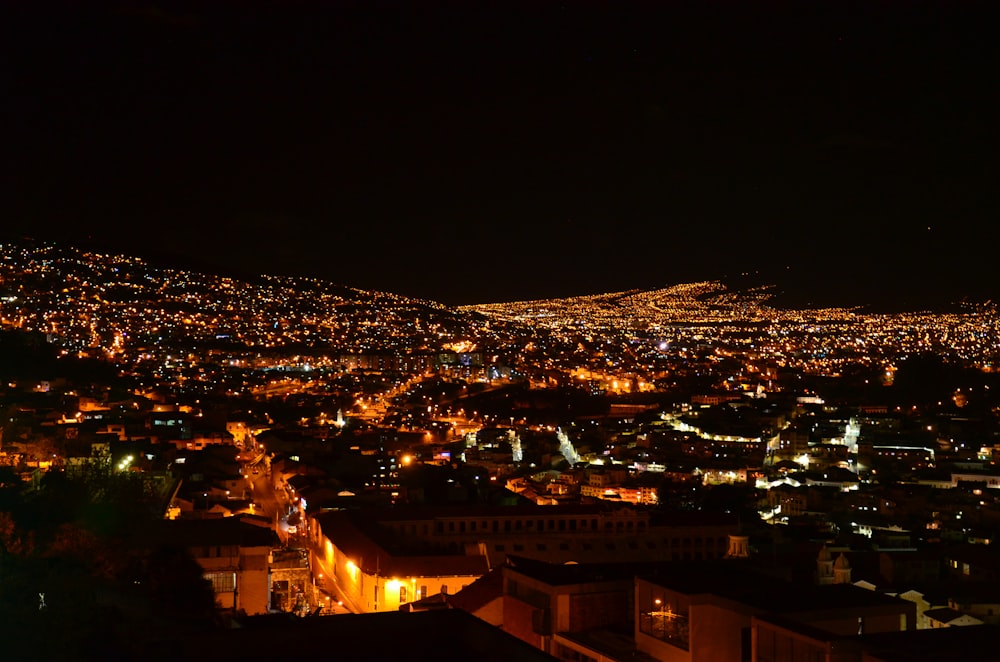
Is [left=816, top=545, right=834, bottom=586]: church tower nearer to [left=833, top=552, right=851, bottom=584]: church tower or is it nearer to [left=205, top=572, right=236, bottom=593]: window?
[left=833, top=552, right=851, bottom=584]: church tower

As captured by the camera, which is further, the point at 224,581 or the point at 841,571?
the point at 841,571

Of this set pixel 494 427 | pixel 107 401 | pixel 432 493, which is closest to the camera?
pixel 432 493

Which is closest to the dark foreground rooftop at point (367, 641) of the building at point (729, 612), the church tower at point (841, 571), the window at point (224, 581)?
the building at point (729, 612)

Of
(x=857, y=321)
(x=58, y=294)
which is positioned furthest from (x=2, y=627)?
(x=857, y=321)

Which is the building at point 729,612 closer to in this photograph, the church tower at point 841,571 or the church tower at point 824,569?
the church tower at point 841,571

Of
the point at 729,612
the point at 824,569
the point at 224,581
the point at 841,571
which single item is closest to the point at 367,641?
the point at 729,612

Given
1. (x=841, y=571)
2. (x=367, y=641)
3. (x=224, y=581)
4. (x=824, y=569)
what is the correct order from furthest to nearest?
1. (x=824, y=569)
2. (x=841, y=571)
3. (x=224, y=581)
4. (x=367, y=641)

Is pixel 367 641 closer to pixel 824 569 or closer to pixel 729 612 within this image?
pixel 729 612

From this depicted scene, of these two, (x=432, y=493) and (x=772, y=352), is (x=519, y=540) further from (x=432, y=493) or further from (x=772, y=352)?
(x=772, y=352)

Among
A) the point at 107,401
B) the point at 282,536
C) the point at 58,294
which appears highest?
the point at 58,294

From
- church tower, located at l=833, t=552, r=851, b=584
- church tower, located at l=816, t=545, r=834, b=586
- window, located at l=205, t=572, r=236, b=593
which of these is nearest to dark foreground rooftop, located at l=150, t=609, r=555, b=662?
window, located at l=205, t=572, r=236, b=593

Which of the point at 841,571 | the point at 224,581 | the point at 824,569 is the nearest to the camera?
the point at 224,581
